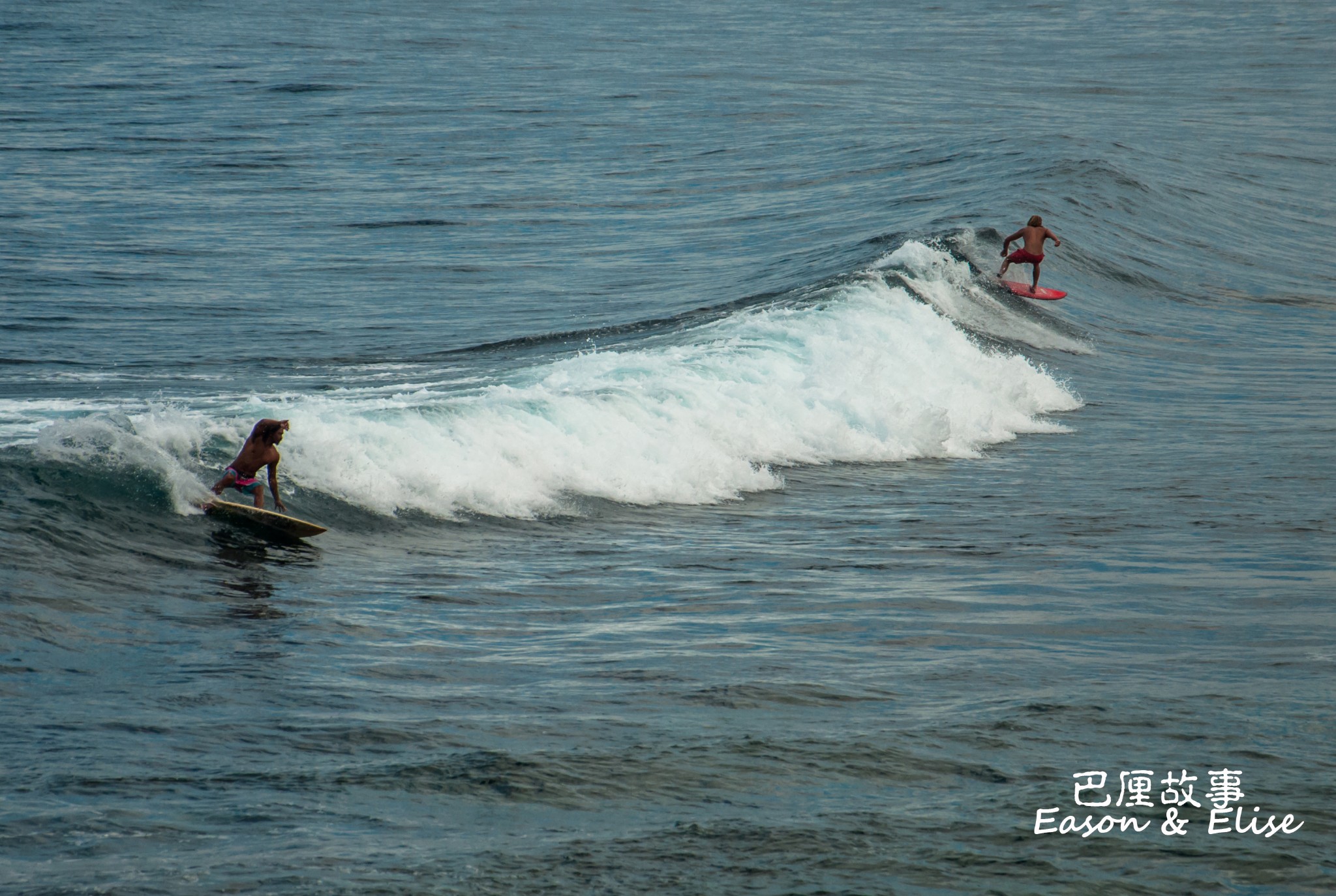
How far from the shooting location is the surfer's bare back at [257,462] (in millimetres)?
9586

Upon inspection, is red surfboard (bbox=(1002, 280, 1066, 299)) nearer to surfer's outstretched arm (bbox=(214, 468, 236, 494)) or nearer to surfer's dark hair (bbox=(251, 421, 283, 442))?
surfer's dark hair (bbox=(251, 421, 283, 442))

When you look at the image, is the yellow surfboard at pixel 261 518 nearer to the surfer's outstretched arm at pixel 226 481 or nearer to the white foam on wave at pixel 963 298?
the surfer's outstretched arm at pixel 226 481

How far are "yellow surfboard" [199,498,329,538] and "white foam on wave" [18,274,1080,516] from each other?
1.82ft

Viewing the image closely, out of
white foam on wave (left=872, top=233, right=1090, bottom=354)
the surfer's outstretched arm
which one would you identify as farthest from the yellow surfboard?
white foam on wave (left=872, top=233, right=1090, bottom=354)

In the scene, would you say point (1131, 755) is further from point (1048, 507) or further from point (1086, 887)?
point (1048, 507)

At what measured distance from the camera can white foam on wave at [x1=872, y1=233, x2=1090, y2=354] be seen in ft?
67.6

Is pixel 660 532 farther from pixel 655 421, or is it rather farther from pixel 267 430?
pixel 267 430

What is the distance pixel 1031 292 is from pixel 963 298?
1.66 meters

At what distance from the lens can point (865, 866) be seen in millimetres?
5426

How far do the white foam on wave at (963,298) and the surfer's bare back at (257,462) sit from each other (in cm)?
1279

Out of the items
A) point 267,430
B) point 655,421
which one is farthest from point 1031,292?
point 267,430

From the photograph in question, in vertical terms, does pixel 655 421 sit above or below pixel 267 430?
below

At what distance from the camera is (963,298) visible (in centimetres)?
2167

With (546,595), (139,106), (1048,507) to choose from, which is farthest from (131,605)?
(139,106)
